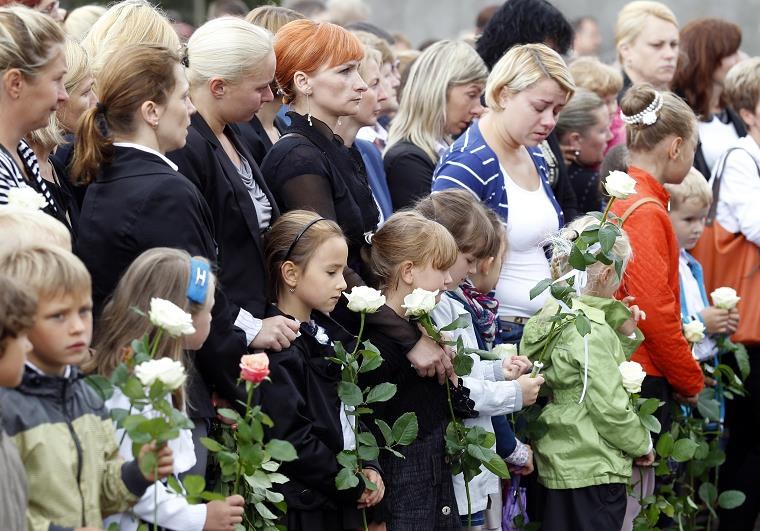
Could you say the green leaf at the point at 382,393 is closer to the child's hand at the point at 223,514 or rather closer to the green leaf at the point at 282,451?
the green leaf at the point at 282,451

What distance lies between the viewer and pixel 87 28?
5.77 m

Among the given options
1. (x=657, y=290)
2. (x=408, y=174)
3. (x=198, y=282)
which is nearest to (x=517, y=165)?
(x=408, y=174)

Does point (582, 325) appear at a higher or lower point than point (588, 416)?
higher

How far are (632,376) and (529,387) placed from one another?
1.42 feet

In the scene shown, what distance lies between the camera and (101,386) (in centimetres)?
319

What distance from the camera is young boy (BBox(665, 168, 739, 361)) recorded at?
19.8ft

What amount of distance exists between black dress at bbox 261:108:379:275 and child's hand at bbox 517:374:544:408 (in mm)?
751

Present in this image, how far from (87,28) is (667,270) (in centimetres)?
285

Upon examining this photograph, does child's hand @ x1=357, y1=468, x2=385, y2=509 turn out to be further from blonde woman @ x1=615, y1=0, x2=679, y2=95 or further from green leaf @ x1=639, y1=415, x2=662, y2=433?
blonde woman @ x1=615, y1=0, x2=679, y2=95

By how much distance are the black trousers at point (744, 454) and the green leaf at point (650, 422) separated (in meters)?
1.70

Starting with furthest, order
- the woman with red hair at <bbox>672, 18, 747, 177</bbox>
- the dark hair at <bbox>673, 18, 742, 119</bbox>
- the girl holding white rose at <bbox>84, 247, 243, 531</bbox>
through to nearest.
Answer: the dark hair at <bbox>673, 18, 742, 119</bbox> → the woman with red hair at <bbox>672, 18, 747, 177</bbox> → the girl holding white rose at <bbox>84, 247, 243, 531</bbox>

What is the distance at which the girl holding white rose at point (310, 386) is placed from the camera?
13.1 ft

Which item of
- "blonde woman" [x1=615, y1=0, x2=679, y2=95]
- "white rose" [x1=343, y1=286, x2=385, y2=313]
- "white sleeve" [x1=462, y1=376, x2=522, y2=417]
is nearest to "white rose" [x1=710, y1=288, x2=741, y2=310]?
"white sleeve" [x1=462, y1=376, x2=522, y2=417]

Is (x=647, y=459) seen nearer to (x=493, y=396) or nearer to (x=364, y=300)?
(x=493, y=396)
